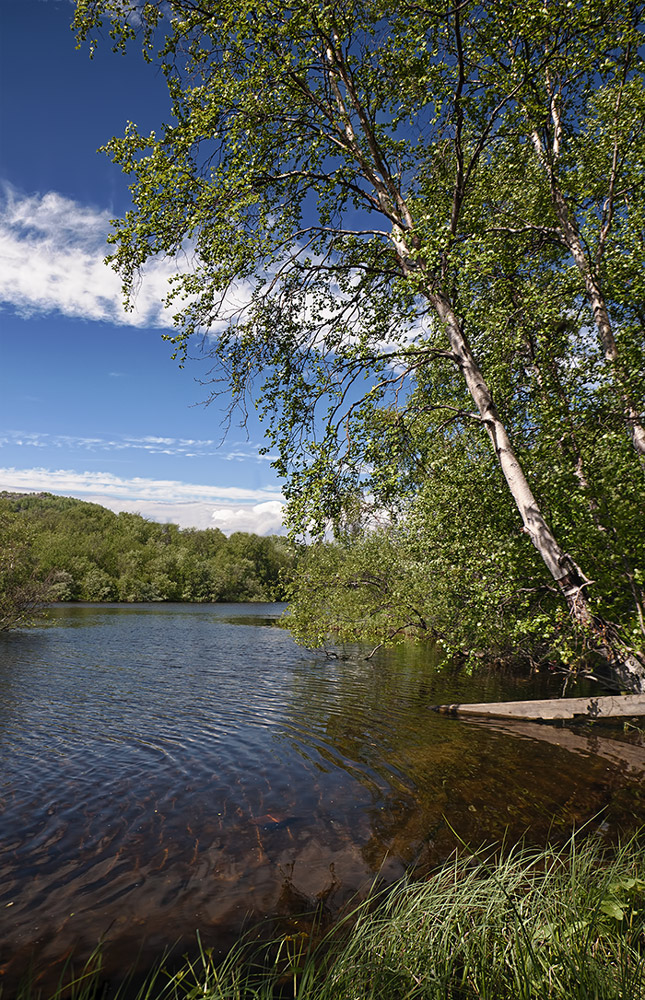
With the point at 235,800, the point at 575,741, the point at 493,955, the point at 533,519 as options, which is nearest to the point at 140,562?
the point at 235,800

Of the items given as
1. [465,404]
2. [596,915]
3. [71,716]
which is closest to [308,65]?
[465,404]

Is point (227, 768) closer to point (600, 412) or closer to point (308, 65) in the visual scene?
point (600, 412)

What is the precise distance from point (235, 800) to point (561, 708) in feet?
29.3

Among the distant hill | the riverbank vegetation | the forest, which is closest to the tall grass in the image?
the forest

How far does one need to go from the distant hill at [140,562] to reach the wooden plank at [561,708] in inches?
1857

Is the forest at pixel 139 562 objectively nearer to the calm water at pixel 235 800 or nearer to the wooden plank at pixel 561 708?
the calm water at pixel 235 800

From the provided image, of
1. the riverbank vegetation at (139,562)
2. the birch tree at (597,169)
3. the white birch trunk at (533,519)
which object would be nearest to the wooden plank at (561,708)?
the white birch trunk at (533,519)

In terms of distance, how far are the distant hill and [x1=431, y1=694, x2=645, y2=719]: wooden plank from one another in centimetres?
4718

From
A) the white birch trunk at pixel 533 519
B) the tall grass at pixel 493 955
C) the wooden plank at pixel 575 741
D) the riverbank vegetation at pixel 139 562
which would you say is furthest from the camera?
the riverbank vegetation at pixel 139 562

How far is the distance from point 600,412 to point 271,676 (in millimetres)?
16673

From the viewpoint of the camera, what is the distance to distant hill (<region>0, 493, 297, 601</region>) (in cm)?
7806

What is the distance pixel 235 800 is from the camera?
8.48m

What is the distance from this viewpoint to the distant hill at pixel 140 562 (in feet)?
256

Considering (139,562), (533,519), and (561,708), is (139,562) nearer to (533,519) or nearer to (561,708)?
(561,708)
